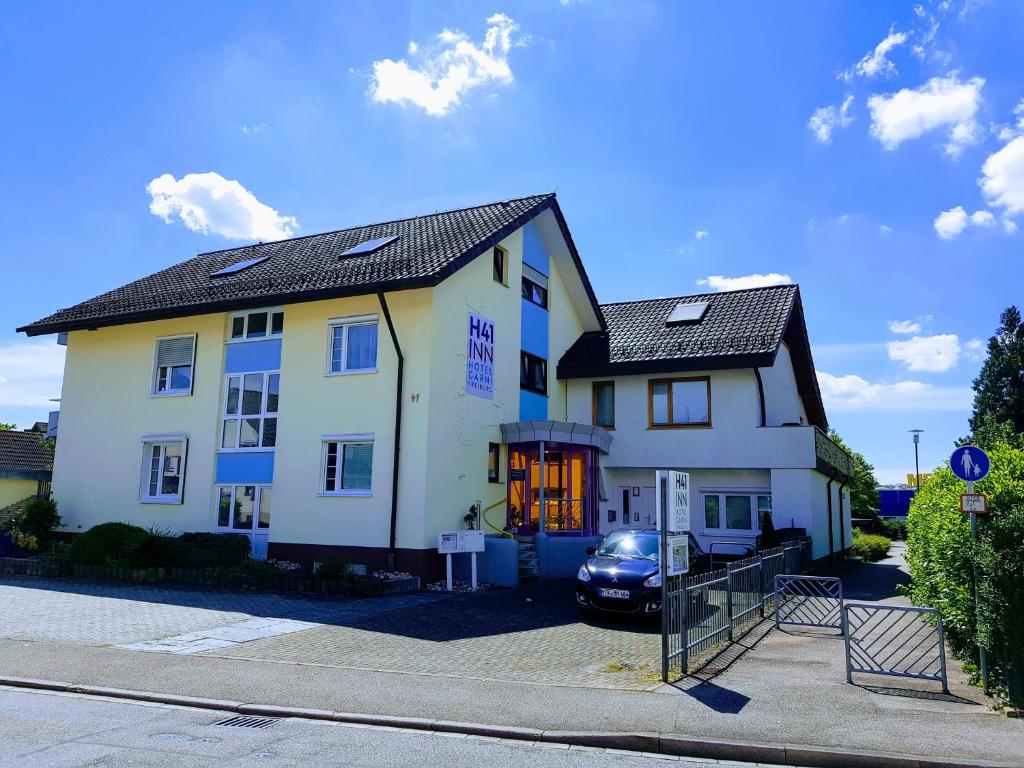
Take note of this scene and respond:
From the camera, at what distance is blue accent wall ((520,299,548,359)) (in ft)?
70.6

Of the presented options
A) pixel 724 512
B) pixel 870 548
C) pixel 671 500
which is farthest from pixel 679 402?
pixel 671 500

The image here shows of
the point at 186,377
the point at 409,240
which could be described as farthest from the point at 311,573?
the point at 409,240

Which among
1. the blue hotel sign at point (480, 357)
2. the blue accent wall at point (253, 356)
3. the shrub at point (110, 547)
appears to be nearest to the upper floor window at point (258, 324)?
the blue accent wall at point (253, 356)

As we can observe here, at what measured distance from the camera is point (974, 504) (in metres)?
7.92

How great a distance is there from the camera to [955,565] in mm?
8586

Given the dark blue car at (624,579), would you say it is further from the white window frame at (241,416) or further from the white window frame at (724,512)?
the white window frame at (241,416)

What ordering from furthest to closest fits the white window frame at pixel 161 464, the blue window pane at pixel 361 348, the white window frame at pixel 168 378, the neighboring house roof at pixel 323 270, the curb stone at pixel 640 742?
1. the white window frame at pixel 168 378
2. the white window frame at pixel 161 464
3. the blue window pane at pixel 361 348
4. the neighboring house roof at pixel 323 270
5. the curb stone at pixel 640 742

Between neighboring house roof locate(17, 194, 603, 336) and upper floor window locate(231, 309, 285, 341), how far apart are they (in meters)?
0.74

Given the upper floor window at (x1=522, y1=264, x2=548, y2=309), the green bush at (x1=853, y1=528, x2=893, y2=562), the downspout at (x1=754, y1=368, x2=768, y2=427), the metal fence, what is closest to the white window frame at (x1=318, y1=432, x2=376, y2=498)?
the upper floor window at (x1=522, y1=264, x2=548, y2=309)

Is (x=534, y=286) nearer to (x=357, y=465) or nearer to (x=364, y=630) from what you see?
(x=357, y=465)

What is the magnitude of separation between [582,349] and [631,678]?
1566 centimetres

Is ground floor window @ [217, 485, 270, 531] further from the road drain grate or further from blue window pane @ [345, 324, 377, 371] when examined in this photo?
the road drain grate

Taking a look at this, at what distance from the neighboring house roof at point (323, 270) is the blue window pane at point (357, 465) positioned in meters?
3.33

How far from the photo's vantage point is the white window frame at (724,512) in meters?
→ 21.2
